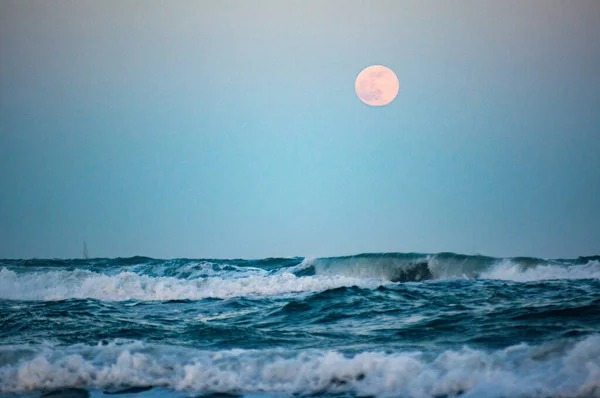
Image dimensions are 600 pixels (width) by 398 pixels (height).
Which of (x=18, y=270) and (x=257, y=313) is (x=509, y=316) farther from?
(x=18, y=270)

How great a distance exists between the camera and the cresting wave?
16172 millimetres

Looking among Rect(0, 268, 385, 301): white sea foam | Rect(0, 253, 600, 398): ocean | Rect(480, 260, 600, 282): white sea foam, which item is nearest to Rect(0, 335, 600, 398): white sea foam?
Rect(0, 253, 600, 398): ocean

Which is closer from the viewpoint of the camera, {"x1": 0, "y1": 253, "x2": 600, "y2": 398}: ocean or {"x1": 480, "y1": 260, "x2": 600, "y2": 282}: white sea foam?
{"x1": 0, "y1": 253, "x2": 600, "y2": 398}: ocean

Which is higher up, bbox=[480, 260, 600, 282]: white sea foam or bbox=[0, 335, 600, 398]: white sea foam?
bbox=[480, 260, 600, 282]: white sea foam

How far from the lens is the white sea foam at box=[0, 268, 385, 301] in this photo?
615 inches

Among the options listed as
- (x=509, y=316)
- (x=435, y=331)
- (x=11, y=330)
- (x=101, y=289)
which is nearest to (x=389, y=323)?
(x=435, y=331)

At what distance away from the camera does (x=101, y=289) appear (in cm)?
1641

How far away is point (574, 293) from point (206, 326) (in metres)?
7.07

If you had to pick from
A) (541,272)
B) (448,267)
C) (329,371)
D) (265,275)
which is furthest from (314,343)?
(448,267)

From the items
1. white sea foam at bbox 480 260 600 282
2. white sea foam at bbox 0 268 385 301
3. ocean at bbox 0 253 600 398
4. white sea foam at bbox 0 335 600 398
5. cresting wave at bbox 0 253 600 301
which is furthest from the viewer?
white sea foam at bbox 480 260 600 282

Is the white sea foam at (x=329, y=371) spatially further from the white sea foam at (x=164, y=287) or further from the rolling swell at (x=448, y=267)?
the rolling swell at (x=448, y=267)

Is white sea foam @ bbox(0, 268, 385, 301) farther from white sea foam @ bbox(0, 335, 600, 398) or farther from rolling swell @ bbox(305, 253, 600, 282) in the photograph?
white sea foam @ bbox(0, 335, 600, 398)

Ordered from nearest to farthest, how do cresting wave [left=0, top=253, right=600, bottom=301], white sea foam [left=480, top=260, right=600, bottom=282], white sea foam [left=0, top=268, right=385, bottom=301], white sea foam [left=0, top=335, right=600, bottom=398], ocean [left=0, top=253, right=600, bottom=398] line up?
white sea foam [left=0, top=335, right=600, bottom=398]
ocean [left=0, top=253, right=600, bottom=398]
white sea foam [left=0, top=268, right=385, bottom=301]
cresting wave [left=0, top=253, right=600, bottom=301]
white sea foam [left=480, top=260, right=600, bottom=282]

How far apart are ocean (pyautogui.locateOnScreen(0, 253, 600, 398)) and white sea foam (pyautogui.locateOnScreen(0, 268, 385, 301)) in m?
0.16
